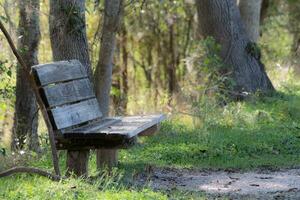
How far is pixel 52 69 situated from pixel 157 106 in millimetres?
6740

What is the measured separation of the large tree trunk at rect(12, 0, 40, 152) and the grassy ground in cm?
86

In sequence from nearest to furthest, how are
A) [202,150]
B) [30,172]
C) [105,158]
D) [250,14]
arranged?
[30,172] → [105,158] → [202,150] → [250,14]

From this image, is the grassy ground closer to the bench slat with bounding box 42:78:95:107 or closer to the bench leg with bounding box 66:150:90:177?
the bench leg with bounding box 66:150:90:177

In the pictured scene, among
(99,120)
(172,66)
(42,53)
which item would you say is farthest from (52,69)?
(172,66)

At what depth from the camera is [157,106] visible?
14.6 m

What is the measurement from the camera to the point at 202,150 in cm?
1084

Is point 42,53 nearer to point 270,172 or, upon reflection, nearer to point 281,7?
point 270,172

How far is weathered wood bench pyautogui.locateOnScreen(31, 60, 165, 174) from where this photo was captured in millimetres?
7504

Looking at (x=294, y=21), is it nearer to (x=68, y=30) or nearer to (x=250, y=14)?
(x=250, y=14)

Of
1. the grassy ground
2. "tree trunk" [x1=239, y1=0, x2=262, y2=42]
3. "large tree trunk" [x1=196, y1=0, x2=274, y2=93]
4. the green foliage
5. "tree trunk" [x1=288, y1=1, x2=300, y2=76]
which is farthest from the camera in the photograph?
"tree trunk" [x1=288, y1=1, x2=300, y2=76]

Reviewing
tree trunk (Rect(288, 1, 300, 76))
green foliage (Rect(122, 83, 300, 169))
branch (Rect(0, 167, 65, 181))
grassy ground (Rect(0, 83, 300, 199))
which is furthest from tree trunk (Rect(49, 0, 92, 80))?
tree trunk (Rect(288, 1, 300, 76))

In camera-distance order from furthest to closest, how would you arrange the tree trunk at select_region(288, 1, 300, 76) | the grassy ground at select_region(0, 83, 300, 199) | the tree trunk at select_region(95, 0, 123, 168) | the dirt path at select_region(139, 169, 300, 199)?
the tree trunk at select_region(288, 1, 300, 76) < the tree trunk at select_region(95, 0, 123, 168) < the dirt path at select_region(139, 169, 300, 199) < the grassy ground at select_region(0, 83, 300, 199)

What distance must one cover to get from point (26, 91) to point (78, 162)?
389cm

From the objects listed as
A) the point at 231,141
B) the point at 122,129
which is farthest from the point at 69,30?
the point at 231,141
